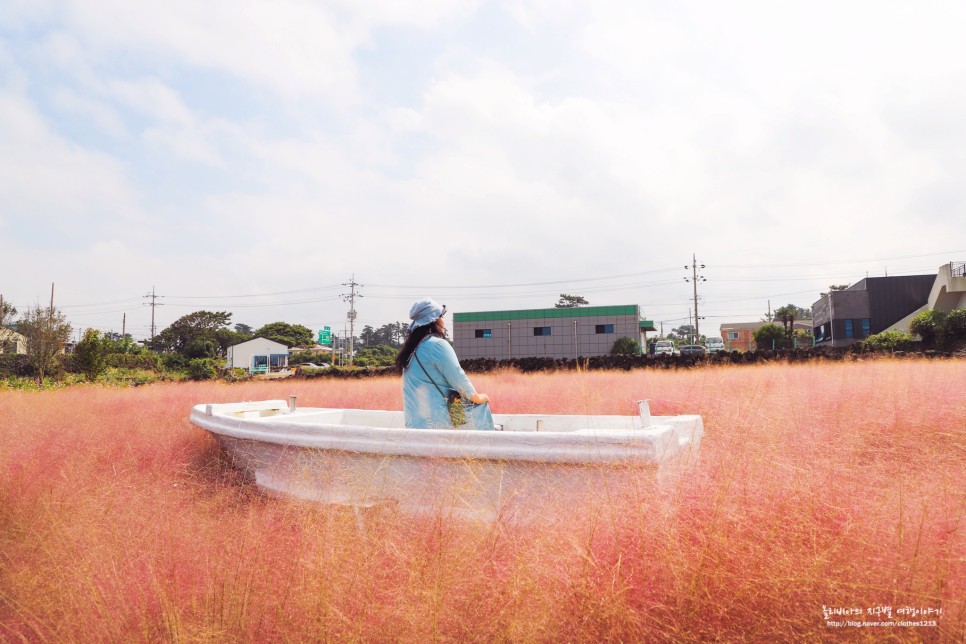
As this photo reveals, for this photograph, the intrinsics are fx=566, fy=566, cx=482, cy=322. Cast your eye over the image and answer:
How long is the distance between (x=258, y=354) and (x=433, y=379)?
54.0 metres

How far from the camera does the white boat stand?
8.25 ft

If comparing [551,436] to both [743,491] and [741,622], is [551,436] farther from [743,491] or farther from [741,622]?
[741,622]

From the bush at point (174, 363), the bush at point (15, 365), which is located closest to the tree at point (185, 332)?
the bush at point (174, 363)

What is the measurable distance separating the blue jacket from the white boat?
0.40m

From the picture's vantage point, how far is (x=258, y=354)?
53219mm

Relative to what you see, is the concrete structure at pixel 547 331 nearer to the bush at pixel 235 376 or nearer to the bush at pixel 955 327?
the bush at pixel 235 376

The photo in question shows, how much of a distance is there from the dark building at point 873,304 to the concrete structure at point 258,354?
43746 millimetres

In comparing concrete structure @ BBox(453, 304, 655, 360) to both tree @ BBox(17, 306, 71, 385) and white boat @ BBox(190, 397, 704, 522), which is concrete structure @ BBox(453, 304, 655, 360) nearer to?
tree @ BBox(17, 306, 71, 385)

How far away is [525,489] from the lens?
2.73 metres

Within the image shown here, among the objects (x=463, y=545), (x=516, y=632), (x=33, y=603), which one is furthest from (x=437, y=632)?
(x=33, y=603)

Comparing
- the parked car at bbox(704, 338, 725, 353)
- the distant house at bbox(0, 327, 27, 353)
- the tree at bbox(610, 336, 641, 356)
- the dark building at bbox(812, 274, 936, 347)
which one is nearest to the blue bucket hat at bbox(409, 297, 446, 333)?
the distant house at bbox(0, 327, 27, 353)

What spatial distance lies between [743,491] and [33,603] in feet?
9.49

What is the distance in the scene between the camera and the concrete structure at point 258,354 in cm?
5219

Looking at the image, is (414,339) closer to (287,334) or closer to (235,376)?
(235,376)
